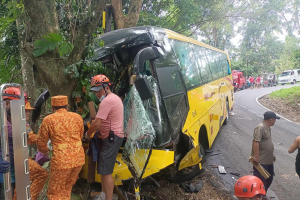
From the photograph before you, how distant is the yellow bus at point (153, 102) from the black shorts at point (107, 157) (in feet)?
0.88

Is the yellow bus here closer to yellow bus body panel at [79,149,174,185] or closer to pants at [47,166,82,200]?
yellow bus body panel at [79,149,174,185]

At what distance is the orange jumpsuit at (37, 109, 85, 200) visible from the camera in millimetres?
2828

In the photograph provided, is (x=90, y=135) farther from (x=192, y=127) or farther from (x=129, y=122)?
(x=192, y=127)

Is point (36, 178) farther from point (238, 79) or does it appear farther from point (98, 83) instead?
point (238, 79)

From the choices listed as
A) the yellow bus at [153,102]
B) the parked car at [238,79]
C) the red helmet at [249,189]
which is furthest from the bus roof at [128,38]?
the parked car at [238,79]

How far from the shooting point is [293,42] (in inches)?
1761

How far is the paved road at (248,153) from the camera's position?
15.8ft

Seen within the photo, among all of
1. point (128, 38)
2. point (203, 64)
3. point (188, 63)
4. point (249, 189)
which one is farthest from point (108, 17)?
point (249, 189)

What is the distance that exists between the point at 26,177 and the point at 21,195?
0.16 metres

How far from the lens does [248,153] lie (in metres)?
6.65

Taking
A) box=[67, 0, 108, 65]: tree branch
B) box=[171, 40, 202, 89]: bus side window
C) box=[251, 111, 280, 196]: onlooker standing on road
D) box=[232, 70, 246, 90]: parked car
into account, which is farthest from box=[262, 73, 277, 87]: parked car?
box=[67, 0, 108, 65]: tree branch

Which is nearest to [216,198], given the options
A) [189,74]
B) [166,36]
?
[189,74]

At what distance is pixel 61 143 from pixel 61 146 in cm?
3

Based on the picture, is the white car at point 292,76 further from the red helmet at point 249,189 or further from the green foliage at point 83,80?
the red helmet at point 249,189
